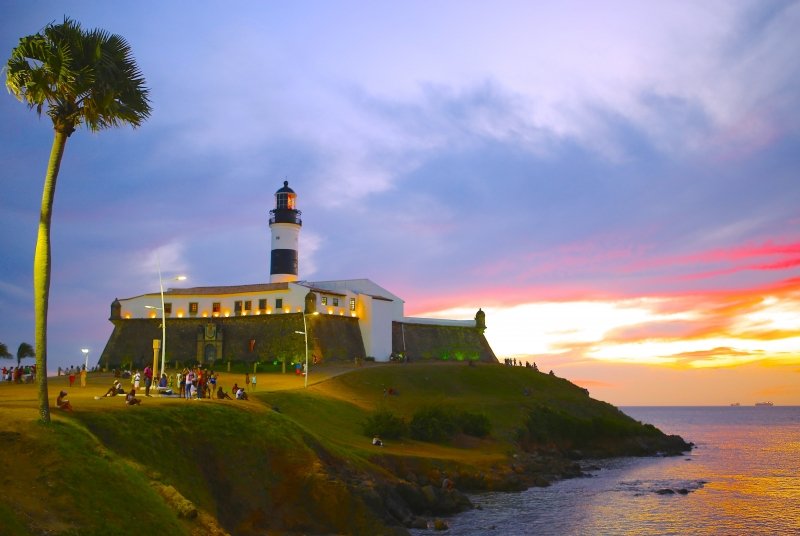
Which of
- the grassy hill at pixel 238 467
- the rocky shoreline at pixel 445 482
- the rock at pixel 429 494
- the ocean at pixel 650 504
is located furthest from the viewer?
the rock at pixel 429 494

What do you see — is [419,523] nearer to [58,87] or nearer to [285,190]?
[58,87]

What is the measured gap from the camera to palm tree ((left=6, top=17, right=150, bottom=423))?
26938 millimetres

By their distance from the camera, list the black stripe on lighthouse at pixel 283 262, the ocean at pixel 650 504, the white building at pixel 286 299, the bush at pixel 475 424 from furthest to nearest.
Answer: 1. the black stripe on lighthouse at pixel 283 262
2. the white building at pixel 286 299
3. the bush at pixel 475 424
4. the ocean at pixel 650 504

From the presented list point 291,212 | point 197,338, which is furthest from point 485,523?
point 291,212

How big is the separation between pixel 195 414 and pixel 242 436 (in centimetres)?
253

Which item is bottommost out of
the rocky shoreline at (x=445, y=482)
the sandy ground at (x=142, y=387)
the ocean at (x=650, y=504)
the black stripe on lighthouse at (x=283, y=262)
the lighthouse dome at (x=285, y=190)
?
the ocean at (x=650, y=504)

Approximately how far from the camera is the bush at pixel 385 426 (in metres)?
55.6

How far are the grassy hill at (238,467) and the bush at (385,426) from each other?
72 centimetres

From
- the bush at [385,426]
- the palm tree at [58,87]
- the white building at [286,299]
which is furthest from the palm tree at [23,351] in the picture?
the palm tree at [58,87]

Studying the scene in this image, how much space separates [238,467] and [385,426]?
24051mm

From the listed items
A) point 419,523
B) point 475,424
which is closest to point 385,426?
point 475,424

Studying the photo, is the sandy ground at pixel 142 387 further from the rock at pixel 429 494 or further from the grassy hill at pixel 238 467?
the rock at pixel 429 494

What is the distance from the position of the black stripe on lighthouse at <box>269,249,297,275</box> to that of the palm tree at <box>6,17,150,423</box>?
65.8m

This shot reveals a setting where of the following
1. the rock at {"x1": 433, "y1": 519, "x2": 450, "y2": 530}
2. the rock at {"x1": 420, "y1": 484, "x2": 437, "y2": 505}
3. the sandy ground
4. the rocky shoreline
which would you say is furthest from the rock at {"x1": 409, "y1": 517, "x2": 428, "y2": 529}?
the sandy ground
